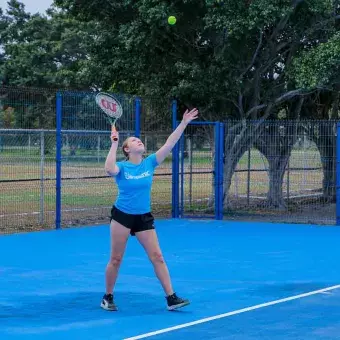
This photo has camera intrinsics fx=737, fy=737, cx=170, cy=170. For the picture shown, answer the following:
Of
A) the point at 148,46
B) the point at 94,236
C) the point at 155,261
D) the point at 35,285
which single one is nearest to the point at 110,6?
the point at 148,46

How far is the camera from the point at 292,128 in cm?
2080

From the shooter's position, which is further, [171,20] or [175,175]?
[175,175]

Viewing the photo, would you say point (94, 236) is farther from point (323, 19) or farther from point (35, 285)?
point (323, 19)

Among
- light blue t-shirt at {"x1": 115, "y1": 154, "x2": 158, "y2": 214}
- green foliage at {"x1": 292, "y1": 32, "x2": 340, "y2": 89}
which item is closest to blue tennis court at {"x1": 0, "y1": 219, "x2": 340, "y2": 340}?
light blue t-shirt at {"x1": 115, "y1": 154, "x2": 158, "y2": 214}

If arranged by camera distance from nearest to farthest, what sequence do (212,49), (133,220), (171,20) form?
(133,220)
(171,20)
(212,49)

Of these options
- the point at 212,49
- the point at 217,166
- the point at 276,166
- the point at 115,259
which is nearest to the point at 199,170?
the point at 217,166

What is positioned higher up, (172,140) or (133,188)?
(172,140)

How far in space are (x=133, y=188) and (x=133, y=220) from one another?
1.15ft

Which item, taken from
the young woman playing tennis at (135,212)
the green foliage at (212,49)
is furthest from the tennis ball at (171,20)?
the young woman playing tennis at (135,212)

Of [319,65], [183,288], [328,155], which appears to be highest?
[319,65]

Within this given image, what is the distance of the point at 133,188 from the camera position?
8109mm

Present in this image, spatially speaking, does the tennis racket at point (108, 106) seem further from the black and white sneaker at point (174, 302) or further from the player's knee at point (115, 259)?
the black and white sneaker at point (174, 302)

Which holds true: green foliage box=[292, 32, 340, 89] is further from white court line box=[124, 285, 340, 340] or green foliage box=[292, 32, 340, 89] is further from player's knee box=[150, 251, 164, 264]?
player's knee box=[150, 251, 164, 264]

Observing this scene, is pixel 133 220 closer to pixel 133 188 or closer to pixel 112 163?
pixel 133 188
